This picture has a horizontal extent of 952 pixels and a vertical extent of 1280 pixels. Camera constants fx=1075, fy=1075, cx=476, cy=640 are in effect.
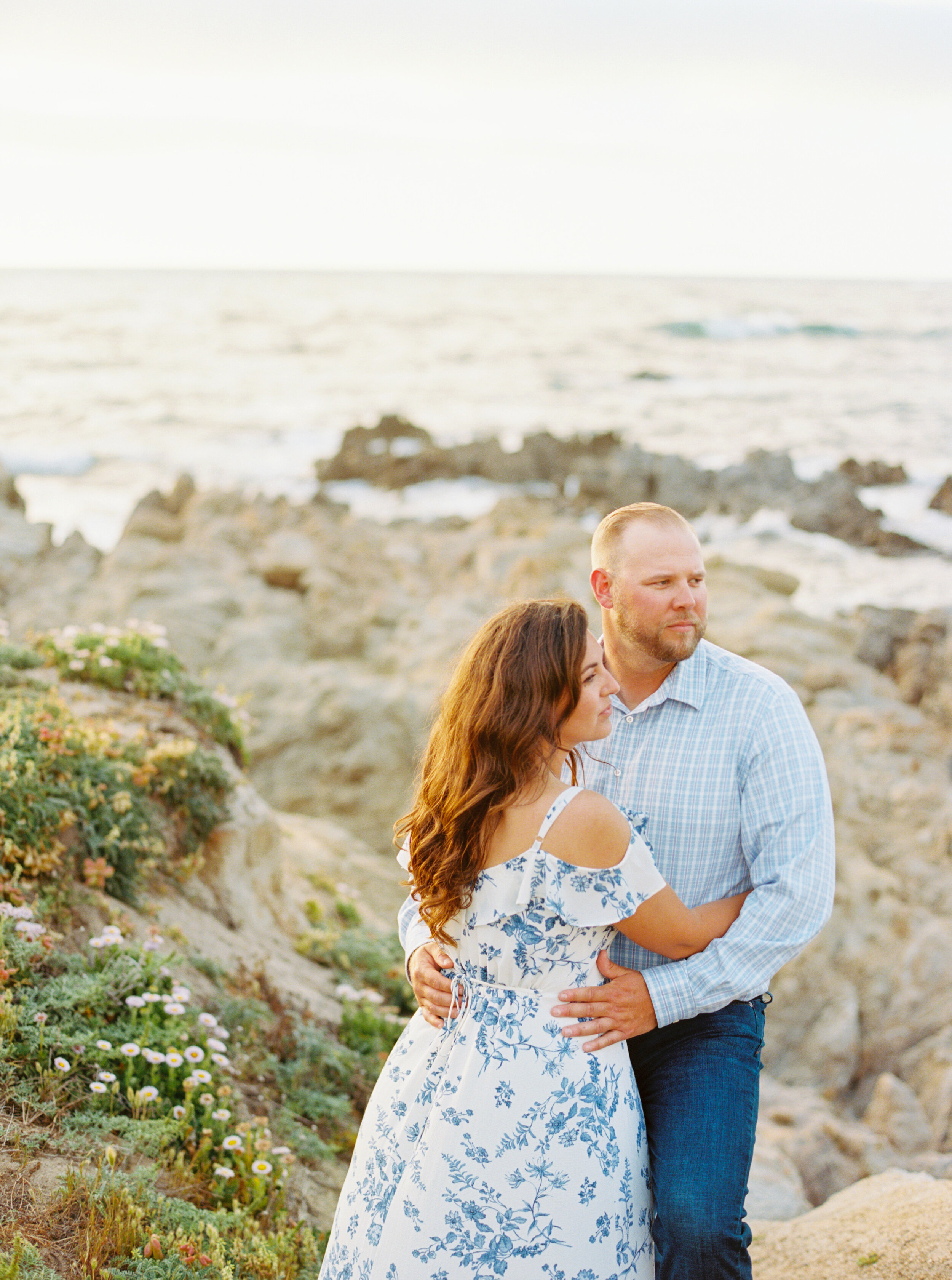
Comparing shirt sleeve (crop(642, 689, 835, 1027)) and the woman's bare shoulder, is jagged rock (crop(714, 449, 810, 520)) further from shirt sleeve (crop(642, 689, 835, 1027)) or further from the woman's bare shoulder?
the woman's bare shoulder

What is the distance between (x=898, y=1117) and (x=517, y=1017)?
4171 millimetres

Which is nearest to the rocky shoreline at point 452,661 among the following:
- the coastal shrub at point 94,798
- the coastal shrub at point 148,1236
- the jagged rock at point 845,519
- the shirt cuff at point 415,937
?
the coastal shrub at point 94,798

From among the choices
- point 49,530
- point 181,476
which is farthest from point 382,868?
point 181,476

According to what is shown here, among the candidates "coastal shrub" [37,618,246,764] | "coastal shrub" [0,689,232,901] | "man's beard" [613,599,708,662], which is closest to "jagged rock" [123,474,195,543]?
"coastal shrub" [37,618,246,764]

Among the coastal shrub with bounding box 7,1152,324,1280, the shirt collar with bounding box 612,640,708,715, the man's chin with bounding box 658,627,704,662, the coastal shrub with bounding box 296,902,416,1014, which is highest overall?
the man's chin with bounding box 658,627,704,662

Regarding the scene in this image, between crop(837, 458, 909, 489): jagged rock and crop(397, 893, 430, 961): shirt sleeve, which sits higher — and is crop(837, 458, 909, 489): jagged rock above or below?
above

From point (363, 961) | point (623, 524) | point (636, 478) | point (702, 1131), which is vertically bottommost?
point (363, 961)

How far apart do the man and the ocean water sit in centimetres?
1074

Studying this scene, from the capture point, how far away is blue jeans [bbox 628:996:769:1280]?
275 cm

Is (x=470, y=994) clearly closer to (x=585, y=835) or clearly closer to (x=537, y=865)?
(x=537, y=865)

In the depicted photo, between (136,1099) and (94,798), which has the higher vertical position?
(94,798)

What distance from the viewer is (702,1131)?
292 centimetres

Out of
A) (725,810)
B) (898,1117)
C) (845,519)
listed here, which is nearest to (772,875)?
(725,810)

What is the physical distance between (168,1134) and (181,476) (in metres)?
11.0
